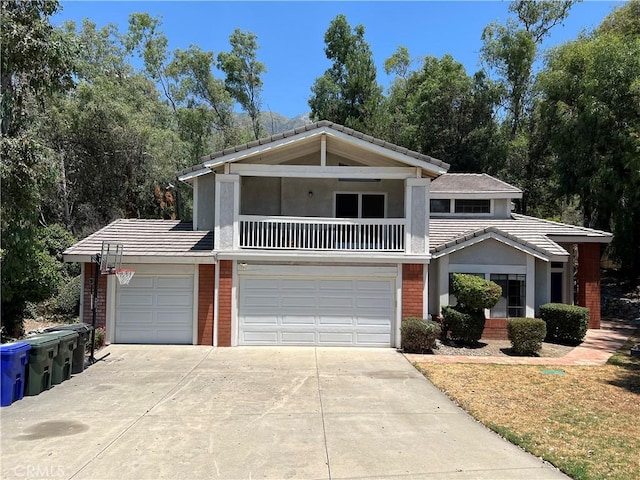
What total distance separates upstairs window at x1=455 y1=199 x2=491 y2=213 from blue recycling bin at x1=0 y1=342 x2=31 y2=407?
631 inches

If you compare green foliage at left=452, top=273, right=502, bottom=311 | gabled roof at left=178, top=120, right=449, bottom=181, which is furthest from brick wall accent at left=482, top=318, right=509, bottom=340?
gabled roof at left=178, top=120, right=449, bottom=181

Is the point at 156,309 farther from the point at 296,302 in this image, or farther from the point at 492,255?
the point at 492,255

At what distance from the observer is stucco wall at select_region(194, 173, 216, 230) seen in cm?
1587

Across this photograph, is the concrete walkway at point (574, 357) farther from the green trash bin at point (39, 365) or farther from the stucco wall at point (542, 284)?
the green trash bin at point (39, 365)

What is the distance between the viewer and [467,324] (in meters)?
13.4

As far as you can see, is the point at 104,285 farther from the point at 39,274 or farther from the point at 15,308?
the point at 15,308

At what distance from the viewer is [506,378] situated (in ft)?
33.3

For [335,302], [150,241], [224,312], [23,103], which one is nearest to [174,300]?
[224,312]

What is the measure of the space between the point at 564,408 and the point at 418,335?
16.6ft

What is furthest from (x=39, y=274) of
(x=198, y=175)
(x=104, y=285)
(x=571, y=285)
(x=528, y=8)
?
(x=528, y=8)

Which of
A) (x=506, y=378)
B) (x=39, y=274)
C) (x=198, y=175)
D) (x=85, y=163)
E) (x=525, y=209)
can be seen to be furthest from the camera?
(x=525, y=209)

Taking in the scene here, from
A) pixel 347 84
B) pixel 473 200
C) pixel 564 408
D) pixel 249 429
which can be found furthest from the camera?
pixel 347 84

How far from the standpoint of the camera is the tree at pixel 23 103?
10258 mm

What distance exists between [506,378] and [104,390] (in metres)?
8.44
